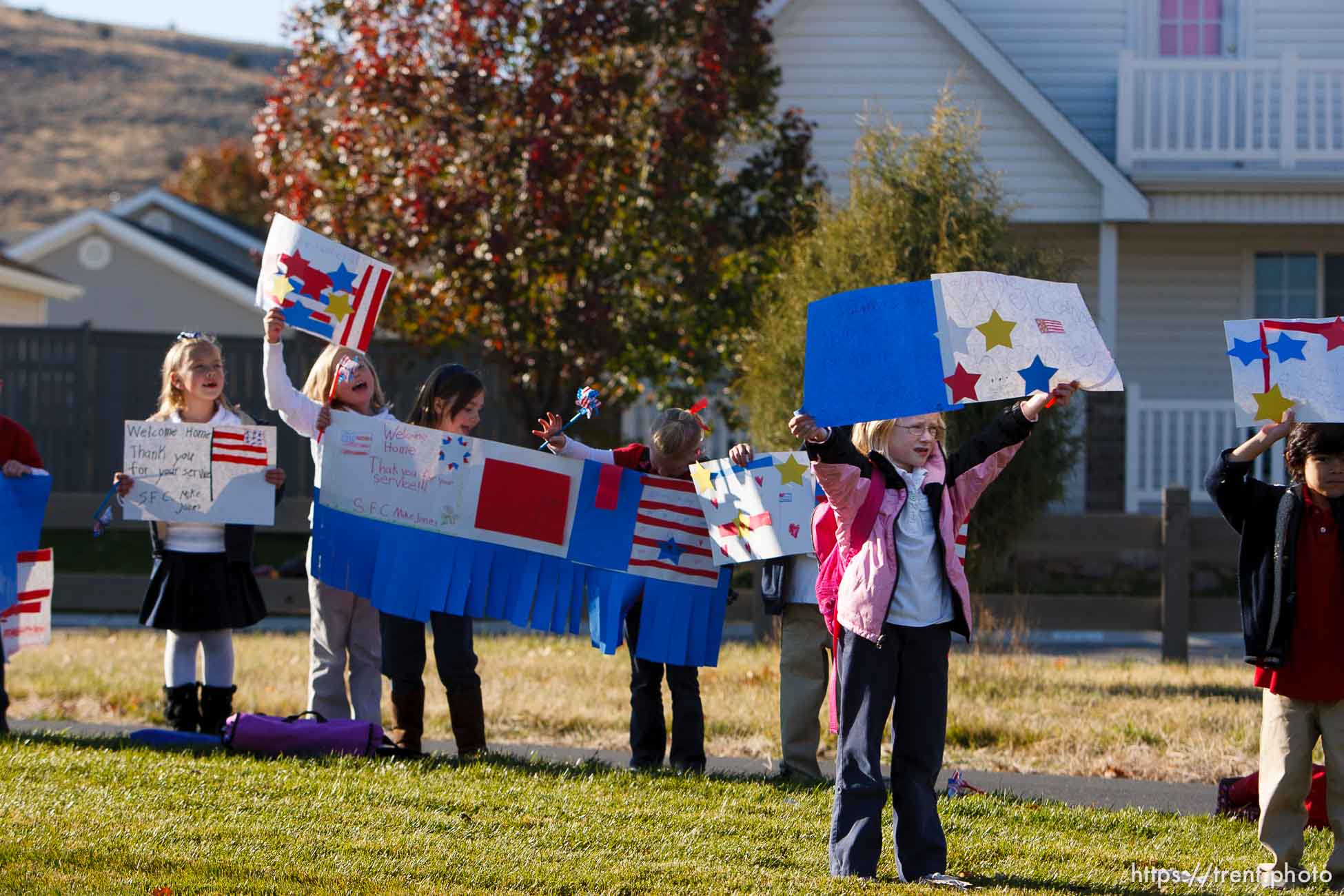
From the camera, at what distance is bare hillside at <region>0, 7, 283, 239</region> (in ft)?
256

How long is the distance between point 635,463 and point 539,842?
217 centimetres

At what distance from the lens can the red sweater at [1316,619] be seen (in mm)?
5116

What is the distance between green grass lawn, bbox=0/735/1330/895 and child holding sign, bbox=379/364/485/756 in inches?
11.1

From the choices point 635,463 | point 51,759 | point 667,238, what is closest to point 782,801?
point 635,463

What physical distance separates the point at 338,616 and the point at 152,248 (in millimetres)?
20912

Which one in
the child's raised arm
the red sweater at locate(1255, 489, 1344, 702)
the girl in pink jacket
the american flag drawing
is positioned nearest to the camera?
the girl in pink jacket

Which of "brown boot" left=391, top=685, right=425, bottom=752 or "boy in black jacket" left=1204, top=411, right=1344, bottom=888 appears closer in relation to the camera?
"boy in black jacket" left=1204, top=411, right=1344, bottom=888

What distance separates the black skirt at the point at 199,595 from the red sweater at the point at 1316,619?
4272mm

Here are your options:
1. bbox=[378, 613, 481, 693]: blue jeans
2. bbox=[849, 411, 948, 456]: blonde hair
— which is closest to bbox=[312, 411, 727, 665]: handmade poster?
bbox=[378, 613, 481, 693]: blue jeans

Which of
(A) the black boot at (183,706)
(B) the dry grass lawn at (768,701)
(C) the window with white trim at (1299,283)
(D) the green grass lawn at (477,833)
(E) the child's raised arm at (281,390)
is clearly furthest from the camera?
(C) the window with white trim at (1299,283)

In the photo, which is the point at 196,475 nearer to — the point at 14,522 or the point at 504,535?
the point at 14,522

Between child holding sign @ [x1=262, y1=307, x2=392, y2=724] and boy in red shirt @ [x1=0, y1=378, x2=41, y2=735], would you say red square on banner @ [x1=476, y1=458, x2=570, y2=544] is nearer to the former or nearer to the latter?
child holding sign @ [x1=262, y1=307, x2=392, y2=724]

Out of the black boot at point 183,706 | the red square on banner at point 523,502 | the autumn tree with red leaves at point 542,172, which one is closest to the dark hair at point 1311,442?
the red square on banner at point 523,502

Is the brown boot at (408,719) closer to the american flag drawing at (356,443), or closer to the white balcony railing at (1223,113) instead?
the american flag drawing at (356,443)
